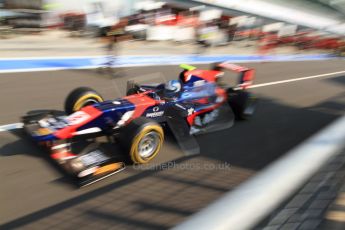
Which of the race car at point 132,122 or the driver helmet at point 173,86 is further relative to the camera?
the driver helmet at point 173,86

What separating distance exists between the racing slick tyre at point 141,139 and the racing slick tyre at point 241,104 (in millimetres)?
2000

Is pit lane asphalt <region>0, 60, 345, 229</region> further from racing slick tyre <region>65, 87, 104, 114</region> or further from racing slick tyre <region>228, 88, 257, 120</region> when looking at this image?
racing slick tyre <region>65, 87, 104, 114</region>

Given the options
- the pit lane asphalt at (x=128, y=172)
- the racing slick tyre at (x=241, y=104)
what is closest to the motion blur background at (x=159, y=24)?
the pit lane asphalt at (x=128, y=172)

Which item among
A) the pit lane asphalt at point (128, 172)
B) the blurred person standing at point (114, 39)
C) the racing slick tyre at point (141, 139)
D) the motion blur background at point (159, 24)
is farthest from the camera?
the motion blur background at point (159, 24)

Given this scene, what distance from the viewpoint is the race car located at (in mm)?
3877

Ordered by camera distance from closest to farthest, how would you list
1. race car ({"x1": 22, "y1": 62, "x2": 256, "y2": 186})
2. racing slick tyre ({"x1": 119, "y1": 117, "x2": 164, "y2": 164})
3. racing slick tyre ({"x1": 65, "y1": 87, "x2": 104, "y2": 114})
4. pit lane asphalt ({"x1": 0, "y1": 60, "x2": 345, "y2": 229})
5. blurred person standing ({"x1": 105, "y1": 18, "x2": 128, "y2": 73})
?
pit lane asphalt ({"x1": 0, "y1": 60, "x2": 345, "y2": 229}), race car ({"x1": 22, "y1": 62, "x2": 256, "y2": 186}), racing slick tyre ({"x1": 119, "y1": 117, "x2": 164, "y2": 164}), racing slick tyre ({"x1": 65, "y1": 87, "x2": 104, "y2": 114}), blurred person standing ({"x1": 105, "y1": 18, "x2": 128, "y2": 73})

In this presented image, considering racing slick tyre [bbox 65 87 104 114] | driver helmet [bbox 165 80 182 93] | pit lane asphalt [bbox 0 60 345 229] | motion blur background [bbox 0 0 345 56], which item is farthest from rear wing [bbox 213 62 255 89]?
motion blur background [bbox 0 0 345 56]

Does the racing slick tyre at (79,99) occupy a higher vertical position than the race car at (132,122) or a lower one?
higher

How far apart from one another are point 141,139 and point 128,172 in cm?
40

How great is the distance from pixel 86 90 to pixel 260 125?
294cm

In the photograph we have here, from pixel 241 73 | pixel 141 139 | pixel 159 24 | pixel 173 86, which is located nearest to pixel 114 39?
pixel 159 24

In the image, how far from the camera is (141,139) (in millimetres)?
4031

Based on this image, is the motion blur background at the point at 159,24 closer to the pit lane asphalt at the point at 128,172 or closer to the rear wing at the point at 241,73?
the pit lane asphalt at the point at 128,172

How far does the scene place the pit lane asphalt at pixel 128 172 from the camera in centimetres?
328
